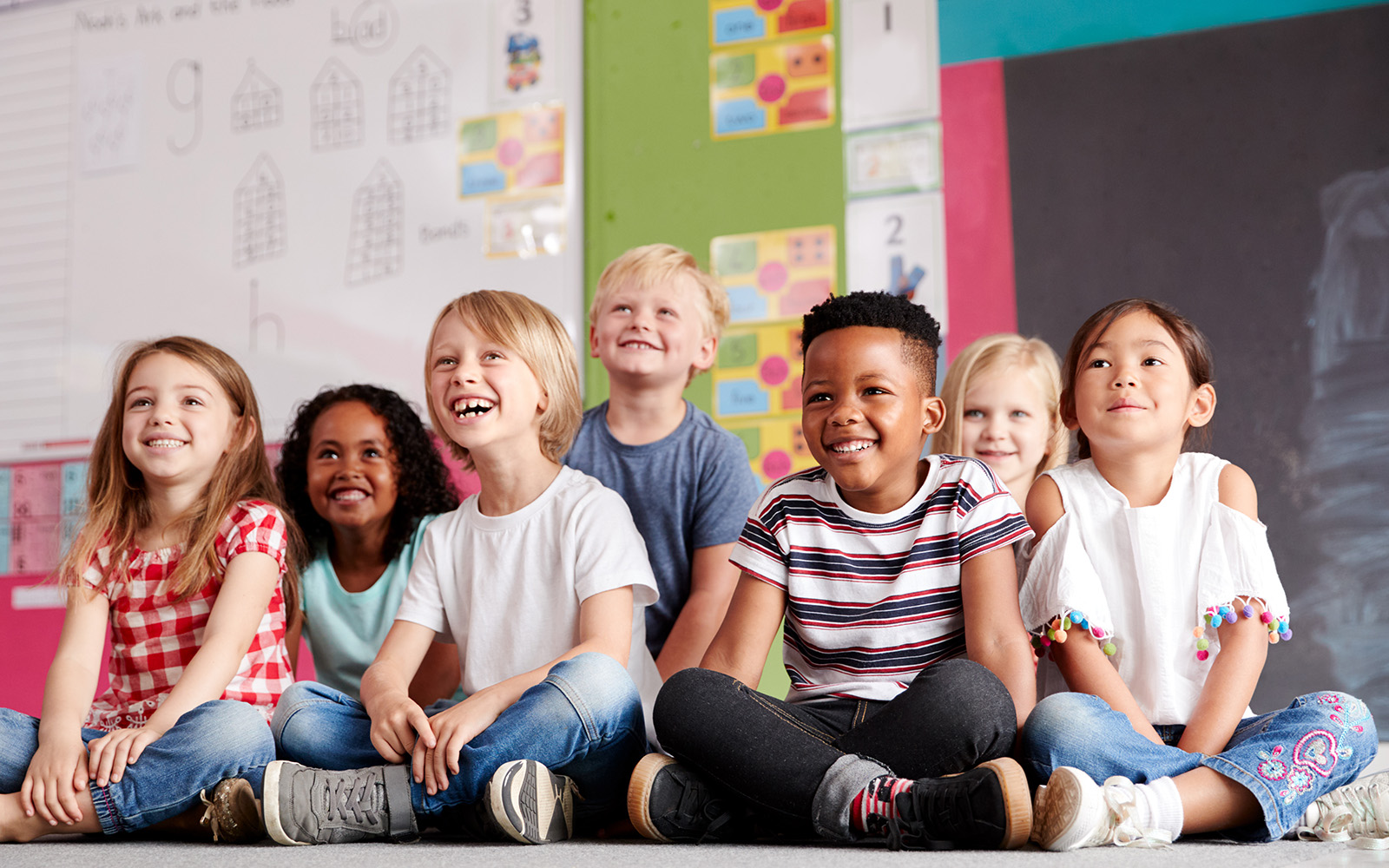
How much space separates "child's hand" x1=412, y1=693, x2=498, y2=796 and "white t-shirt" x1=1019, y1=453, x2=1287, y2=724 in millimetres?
564

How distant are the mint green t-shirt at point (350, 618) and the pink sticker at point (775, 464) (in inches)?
30.8

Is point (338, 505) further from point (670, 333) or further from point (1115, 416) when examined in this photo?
point (1115, 416)

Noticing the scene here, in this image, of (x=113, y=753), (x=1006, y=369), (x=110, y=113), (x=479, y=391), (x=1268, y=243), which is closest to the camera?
(x=113, y=753)

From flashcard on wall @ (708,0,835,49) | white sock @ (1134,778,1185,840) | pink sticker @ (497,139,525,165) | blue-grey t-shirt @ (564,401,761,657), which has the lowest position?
white sock @ (1134,778,1185,840)

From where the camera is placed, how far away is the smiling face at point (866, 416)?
3.78ft

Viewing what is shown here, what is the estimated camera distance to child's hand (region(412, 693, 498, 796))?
3.43 feet

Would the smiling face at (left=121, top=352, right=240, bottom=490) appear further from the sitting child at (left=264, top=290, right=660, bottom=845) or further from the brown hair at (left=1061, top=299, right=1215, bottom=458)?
the brown hair at (left=1061, top=299, right=1215, bottom=458)

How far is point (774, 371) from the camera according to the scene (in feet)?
7.17

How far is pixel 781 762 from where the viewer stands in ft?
3.13

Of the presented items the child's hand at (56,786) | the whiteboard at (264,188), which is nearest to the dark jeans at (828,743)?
the child's hand at (56,786)

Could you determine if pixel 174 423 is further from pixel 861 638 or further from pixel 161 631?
pixel 861 638

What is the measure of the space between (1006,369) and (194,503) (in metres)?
1.11

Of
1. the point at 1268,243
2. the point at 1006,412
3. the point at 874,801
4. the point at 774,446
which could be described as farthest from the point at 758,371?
the point at 874,801

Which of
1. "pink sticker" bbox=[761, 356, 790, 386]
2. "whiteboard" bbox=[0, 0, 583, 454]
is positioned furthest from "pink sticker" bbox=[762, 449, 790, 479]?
"whiteboard" bbox=[0, 0, 583, 454]
